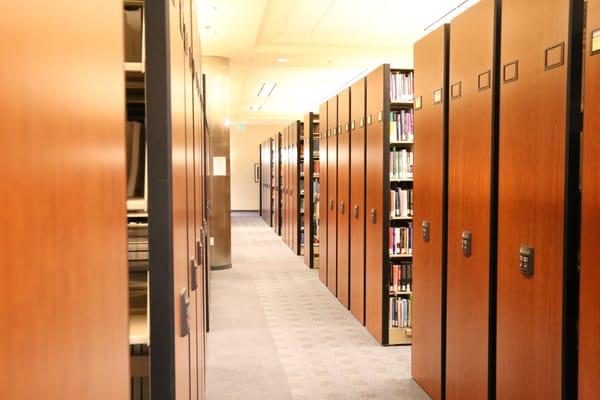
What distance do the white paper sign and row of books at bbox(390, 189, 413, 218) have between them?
4343 mm

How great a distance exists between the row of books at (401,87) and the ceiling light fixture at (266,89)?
310 inches

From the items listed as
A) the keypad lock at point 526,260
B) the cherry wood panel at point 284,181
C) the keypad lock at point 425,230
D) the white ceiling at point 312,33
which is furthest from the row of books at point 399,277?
the cherry wood panel at point 284,181

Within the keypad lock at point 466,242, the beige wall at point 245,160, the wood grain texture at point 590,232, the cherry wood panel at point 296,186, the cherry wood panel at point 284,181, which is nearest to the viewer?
the wood grain texture at point 590,232

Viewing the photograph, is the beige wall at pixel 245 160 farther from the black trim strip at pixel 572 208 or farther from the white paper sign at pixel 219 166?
the black trim strip at pixel 572 208

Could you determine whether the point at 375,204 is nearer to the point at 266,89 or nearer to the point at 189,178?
the point at 189,178

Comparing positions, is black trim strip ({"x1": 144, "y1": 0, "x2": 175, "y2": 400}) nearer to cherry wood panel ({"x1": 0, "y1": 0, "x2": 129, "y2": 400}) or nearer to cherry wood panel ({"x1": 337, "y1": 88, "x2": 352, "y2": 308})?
cherry wood panel ({"x1": 0, "y1": 0, "x2": 129, "y2": 400})

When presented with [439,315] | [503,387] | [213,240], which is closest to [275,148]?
[213,240]

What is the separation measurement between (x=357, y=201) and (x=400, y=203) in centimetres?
61

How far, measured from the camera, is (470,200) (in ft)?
10.1

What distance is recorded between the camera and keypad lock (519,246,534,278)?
2.50 m

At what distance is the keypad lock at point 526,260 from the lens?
2.50 metres

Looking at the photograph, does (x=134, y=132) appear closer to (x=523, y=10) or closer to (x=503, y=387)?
(x=523, y=10)

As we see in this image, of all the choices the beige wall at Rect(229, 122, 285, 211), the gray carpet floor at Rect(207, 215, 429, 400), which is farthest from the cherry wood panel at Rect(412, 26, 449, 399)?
the beige wall at Rect(229, 122, 285, 211)

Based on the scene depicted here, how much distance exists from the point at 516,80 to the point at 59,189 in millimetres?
2413
